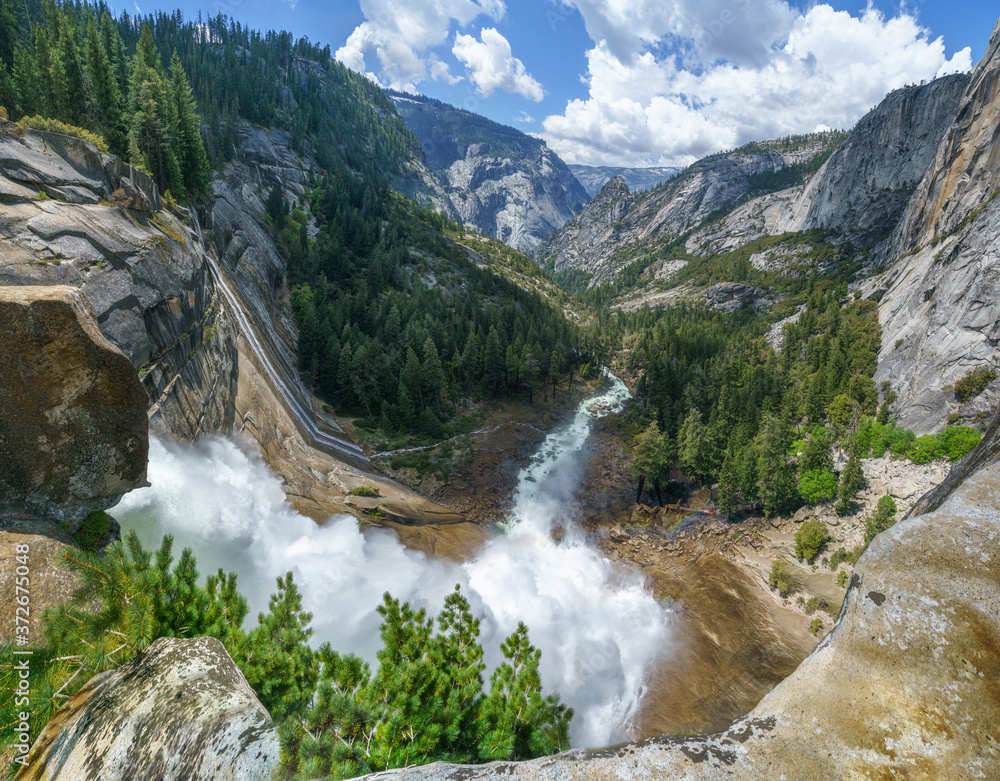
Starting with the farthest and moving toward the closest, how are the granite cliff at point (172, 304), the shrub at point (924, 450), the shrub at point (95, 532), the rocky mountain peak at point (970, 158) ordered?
the rocky mountain peak at point (970, 158), the shrub at point (924, 450), the granite cliff at point (172, 304), the shrub at point (95, 532)

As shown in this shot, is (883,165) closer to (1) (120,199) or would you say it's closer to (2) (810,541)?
(2) (810,541)

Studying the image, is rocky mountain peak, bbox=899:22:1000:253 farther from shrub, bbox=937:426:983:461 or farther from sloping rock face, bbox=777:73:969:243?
sloping rock face, bbox=777:73:969:243

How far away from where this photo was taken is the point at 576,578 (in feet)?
103

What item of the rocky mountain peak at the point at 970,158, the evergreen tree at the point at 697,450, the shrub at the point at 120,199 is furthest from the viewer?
the rocky mountain peak at the point at 970,158

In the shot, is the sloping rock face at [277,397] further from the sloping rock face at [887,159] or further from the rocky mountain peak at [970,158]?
the sloping rock face at [887,159]

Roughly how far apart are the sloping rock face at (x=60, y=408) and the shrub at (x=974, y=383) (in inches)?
2407

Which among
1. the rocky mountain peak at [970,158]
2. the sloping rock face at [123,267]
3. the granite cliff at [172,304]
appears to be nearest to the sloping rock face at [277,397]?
the granite cliff at [172,304]

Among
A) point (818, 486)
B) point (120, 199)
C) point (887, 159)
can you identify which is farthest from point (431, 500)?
point (887, 159)

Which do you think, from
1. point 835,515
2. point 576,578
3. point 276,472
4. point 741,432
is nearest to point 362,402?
point 276,472

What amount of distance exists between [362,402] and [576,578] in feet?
120

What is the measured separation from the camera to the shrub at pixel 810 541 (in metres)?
31.8

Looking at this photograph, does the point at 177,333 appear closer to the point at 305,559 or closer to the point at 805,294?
the point at 305,559

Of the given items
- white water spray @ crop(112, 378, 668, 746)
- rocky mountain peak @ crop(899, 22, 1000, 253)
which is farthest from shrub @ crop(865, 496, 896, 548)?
rocky mountain peak @ crop(899, 22, 1000, 253)

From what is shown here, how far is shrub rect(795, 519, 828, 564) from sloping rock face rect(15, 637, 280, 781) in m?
39.4
